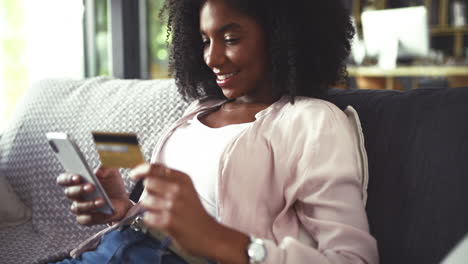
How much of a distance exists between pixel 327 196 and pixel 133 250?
0.37 m

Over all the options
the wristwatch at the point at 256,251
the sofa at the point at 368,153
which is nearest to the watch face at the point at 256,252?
the wristwatch at the point at 256,251

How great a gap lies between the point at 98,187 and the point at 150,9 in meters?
4.69

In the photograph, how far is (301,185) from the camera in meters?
0.90

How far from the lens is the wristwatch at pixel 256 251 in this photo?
76 cm

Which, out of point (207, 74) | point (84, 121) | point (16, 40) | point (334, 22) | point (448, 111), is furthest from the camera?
point (16, 40)

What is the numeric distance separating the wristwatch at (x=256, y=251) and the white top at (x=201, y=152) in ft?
0.77

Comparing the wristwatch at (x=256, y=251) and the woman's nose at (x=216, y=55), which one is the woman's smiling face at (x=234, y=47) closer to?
the woman's nose at (x=216, y=55)

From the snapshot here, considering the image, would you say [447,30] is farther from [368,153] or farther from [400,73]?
[368,153]

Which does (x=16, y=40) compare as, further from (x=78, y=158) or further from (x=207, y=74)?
(x=78, y=158)

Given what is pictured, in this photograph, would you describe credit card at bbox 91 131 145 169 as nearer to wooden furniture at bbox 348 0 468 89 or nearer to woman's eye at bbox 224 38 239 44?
woman's eye at bbox 224 38 239 44

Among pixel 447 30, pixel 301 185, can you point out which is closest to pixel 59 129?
pixel 301 185

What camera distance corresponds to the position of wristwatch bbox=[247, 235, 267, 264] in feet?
2.49

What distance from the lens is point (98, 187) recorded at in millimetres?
860

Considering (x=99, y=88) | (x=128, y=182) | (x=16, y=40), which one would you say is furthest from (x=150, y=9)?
(x=128, y=182)
